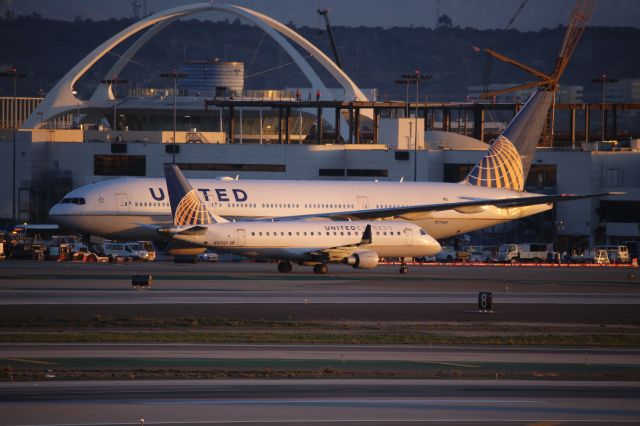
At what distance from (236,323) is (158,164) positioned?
72.8 metres

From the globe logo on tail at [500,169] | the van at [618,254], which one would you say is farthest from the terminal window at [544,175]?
the globe logo on tail at [500,169]

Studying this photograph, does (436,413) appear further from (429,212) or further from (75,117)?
(75,117)

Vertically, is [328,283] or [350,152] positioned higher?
[350,152]

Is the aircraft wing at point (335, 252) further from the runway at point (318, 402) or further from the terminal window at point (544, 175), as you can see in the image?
the terminal window at point (544, 175)

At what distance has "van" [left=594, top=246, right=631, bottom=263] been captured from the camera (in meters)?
94.0

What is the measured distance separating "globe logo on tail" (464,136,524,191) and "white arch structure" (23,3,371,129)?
204ft

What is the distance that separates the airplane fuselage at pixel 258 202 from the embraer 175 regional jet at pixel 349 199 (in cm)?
6

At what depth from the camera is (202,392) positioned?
27188 mm

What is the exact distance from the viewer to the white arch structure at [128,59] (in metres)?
142

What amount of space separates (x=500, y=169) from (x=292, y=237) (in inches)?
1136

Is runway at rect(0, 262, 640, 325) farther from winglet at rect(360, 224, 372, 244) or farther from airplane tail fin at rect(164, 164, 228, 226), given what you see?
airplane tail fin at rect(164, 164, 228, 226)

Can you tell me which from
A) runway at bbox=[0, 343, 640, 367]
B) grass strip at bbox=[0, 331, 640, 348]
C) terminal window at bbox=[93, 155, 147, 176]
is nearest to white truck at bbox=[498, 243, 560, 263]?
terminal window at bbox=[93, 155, 147, 176]

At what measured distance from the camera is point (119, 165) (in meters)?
112

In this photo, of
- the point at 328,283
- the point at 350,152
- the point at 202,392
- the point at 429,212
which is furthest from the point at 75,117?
the point at 202,392
